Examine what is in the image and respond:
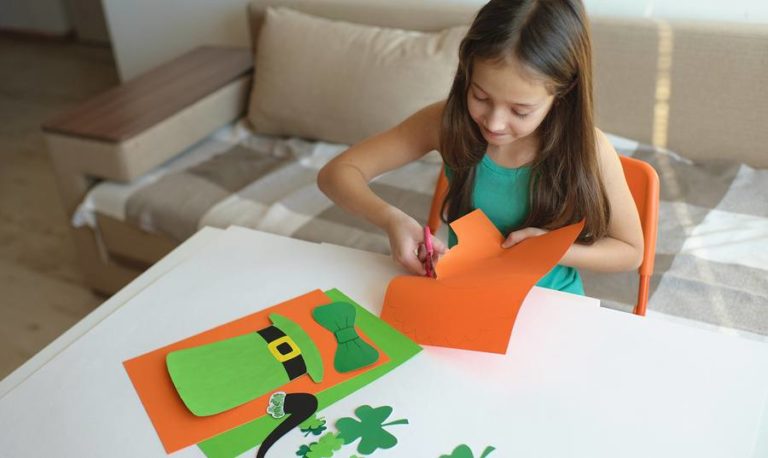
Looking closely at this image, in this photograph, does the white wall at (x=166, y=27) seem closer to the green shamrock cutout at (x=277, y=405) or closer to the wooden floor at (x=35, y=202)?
the wooden floor at (x=35, y=202)

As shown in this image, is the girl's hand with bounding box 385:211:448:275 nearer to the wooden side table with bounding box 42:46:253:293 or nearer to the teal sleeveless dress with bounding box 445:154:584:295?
the teal sleeveless dress with bounding box 445:154:584:295

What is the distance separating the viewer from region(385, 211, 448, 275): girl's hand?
40.7 inches

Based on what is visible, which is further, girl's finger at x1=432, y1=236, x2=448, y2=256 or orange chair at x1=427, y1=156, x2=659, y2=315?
orange chair at x1=427, y1=156, x2=659, y2=315

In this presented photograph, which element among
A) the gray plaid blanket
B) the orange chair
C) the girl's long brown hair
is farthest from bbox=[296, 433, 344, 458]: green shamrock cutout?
the gray plaid blanket

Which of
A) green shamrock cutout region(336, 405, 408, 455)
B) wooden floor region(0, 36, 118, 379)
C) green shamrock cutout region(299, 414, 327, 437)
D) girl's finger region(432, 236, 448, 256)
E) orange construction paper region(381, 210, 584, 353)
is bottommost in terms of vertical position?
wooden floor region(0, 36, 118, 379)

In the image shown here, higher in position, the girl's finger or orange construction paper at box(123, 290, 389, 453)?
the girl's finger

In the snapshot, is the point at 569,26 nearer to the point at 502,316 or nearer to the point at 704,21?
the point at 502,316

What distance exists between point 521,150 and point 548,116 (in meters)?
0.10

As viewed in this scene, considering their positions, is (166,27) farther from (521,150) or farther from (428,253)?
(428,253)

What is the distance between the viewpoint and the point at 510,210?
1.23 metres

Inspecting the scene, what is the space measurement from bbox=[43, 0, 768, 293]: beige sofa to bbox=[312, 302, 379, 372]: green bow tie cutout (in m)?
1.12

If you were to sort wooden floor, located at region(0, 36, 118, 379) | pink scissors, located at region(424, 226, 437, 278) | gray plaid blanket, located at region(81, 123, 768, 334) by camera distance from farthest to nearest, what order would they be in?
wooden floor, located at region(0, 36, 118, 379) → gray plaid blanket, located at region(81, 123, 768, 334) → pink scissors, located at region(424, 226, 437, 278)

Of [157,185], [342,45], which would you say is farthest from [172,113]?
[342,45]

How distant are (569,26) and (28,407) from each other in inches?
34.8
